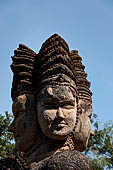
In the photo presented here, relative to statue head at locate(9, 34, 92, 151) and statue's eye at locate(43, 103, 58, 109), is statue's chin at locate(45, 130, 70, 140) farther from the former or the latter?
statue's eye at locate(43, 103, 58, 109)

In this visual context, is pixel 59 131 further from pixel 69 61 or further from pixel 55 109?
pixel 69 61

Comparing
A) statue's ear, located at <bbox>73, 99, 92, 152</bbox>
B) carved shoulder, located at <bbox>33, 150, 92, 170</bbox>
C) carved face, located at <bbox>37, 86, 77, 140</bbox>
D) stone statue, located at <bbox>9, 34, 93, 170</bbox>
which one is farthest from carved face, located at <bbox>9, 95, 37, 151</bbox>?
carved shoulder, located at <bbox>33, 150, 92, 170</bbox>

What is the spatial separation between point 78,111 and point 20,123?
91 cm

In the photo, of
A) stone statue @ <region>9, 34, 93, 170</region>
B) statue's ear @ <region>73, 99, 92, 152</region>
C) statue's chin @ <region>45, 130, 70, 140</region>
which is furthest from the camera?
statue's ear @ <region>73, 99, 92, 152</region>

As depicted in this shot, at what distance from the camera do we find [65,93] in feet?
17.5

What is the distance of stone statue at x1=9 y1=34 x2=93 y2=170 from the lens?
521 centimetres

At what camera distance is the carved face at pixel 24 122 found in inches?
210

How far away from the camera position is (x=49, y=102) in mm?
5305

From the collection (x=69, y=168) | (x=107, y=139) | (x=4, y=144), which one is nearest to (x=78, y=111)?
(x=69, y=168)

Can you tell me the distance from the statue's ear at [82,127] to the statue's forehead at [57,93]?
0.35 meters

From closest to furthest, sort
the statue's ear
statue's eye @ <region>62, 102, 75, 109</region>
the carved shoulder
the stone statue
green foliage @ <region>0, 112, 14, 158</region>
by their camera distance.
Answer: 1. the carved shoulder
2. the stone statue
3. statue's eye @ <region>62, 102, 75, 109</region>
4. the statue's ear
5. green foliage @ <region>0, 112, 14, 158</region>

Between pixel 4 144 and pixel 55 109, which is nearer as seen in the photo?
pixel 55 109

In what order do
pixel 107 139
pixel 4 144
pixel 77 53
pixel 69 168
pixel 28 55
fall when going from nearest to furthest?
pixel 69 168 → pixel 28 55 → pixel 77 53 → pixel 4 144 → pixel 107 139

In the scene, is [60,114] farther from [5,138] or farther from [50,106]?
[5,138]
